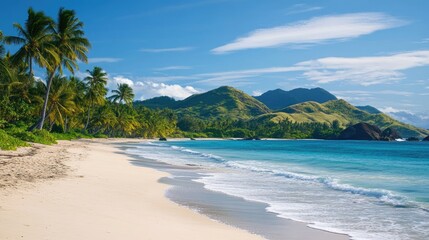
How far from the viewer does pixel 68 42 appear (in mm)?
42062

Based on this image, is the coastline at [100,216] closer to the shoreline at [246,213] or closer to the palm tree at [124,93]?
the shoreline at [246,213]

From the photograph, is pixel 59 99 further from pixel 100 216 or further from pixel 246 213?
pixel 100 216

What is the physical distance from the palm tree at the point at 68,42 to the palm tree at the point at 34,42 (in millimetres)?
2276

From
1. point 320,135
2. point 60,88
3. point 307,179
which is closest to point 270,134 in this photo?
point 320,135

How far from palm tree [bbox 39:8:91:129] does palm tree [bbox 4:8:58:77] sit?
2.28 meters

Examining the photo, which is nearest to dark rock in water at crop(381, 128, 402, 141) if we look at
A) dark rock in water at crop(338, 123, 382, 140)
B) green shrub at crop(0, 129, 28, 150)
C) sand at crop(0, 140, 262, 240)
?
dark rock in water at crop(338, 123, 382, 140)

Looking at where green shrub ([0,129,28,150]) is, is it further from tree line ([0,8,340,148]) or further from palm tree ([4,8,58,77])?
palm tree ([4,8,58,77])

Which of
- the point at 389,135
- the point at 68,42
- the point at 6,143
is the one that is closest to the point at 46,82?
the point at 68,42

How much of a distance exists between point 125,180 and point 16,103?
3426 centimetres

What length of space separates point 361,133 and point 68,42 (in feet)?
534

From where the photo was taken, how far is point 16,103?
46125 millimetres

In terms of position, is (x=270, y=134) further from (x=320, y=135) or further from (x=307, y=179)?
(x=307, y=179)

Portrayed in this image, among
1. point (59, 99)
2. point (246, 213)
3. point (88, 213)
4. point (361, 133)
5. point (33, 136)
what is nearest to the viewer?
point (88, 213)

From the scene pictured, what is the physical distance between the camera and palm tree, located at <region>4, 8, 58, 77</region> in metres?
37.7
